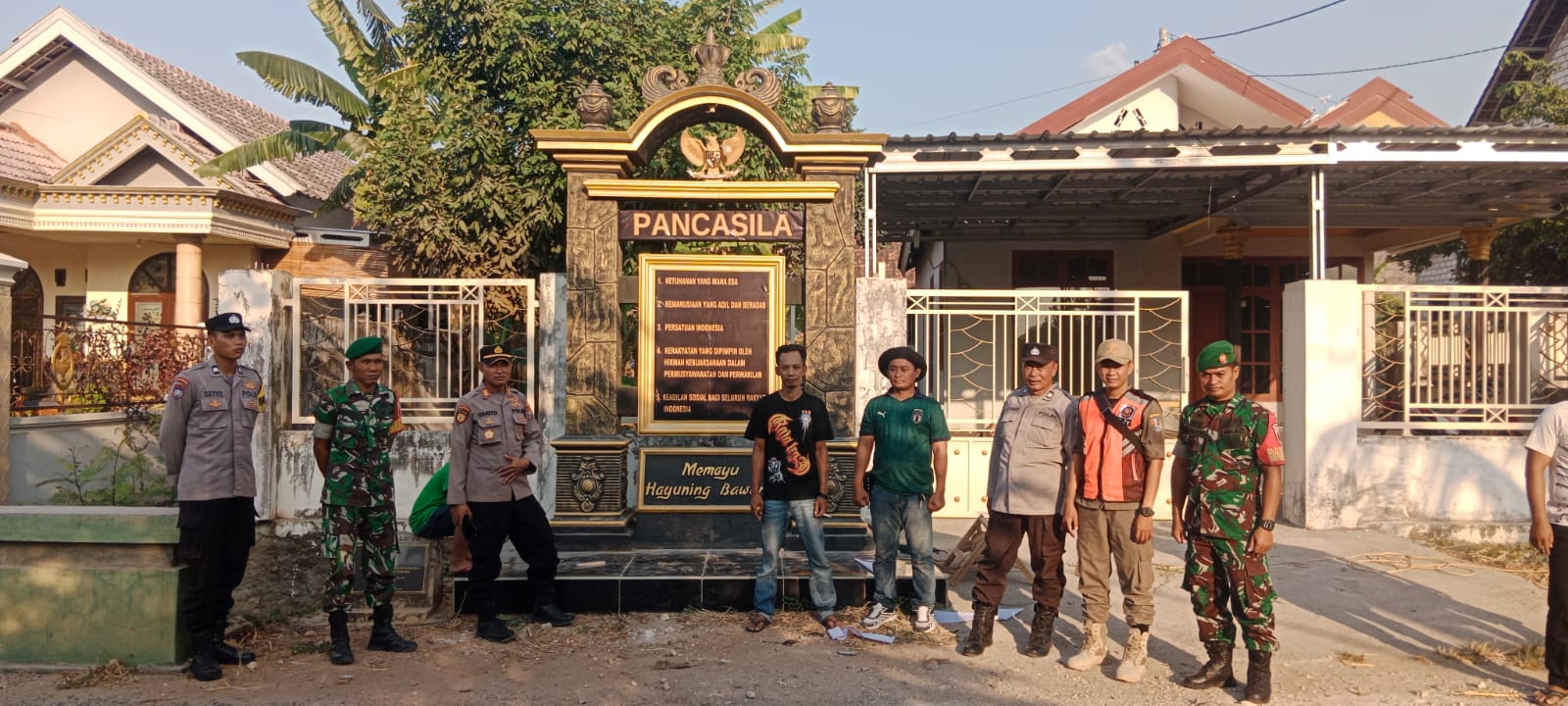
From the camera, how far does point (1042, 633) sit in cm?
519

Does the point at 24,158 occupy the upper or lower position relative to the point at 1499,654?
upper

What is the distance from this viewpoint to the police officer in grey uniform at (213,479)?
16.1ft

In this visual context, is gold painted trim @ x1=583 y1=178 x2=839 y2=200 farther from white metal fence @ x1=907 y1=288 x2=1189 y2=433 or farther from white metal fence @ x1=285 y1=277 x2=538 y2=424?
white metal fence @ x1=907 y1=288 x2=1189 y2=433

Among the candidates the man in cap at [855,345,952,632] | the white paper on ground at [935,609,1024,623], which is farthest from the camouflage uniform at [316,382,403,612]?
the white paper on ground at [935,609,1024,623]

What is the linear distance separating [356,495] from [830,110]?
412cm

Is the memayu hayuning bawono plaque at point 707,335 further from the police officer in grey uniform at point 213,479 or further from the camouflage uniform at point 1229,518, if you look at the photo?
the camouflage uniform at point 1229,518

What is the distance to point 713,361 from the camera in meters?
7.06

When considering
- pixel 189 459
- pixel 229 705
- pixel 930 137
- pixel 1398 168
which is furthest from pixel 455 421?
pixel 1398 168

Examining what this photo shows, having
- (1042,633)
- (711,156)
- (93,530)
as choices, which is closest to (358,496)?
(93,530)

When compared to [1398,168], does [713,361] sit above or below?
below

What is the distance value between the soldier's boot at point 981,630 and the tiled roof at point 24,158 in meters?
14.8

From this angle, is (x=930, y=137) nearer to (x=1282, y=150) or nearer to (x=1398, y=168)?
(x=1282, y=150)

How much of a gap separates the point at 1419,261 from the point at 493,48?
15030mm

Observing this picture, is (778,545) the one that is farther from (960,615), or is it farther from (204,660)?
(204,660)
